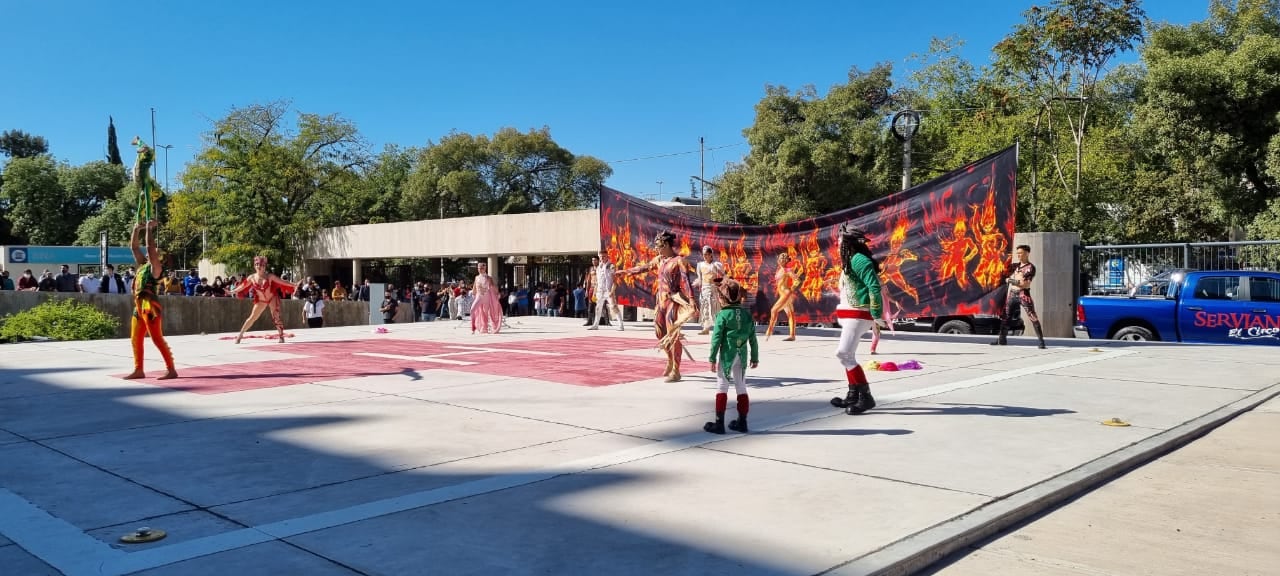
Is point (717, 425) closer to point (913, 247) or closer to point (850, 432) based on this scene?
point (850, 432)

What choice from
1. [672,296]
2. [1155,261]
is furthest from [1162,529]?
[1155,261]

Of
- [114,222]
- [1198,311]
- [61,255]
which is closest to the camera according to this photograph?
[1198,311]

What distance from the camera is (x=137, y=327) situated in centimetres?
1172

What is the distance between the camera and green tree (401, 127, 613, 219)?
5700cm

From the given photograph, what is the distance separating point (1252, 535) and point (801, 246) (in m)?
13.1

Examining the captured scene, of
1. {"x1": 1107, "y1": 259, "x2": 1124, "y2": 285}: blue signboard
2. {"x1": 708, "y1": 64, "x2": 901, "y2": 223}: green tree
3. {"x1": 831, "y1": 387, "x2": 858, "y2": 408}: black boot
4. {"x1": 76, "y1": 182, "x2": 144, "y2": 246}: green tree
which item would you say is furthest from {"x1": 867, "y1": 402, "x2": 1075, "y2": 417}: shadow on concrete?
{"x1": 76, "y1": 182, "x2": 144, "y2": 246}: green tree

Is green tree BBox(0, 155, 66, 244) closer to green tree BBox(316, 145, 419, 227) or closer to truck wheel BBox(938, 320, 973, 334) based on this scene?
green tree BBox(316, 145, 419, 227)

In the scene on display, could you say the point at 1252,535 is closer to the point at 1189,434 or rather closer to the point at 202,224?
the point at 1189,434

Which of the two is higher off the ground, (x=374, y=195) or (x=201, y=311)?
(x=374, y=195)

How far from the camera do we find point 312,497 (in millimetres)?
5848

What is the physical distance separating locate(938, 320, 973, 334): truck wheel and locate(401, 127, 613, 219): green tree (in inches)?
1559

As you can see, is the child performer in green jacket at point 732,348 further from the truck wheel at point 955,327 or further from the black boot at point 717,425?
the truck wheel at point 955,327

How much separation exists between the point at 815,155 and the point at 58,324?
2462 centimetres

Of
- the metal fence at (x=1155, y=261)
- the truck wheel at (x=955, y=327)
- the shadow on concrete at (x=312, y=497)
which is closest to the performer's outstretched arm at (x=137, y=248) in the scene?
the shadow on concrete at (x=312, y=497)
